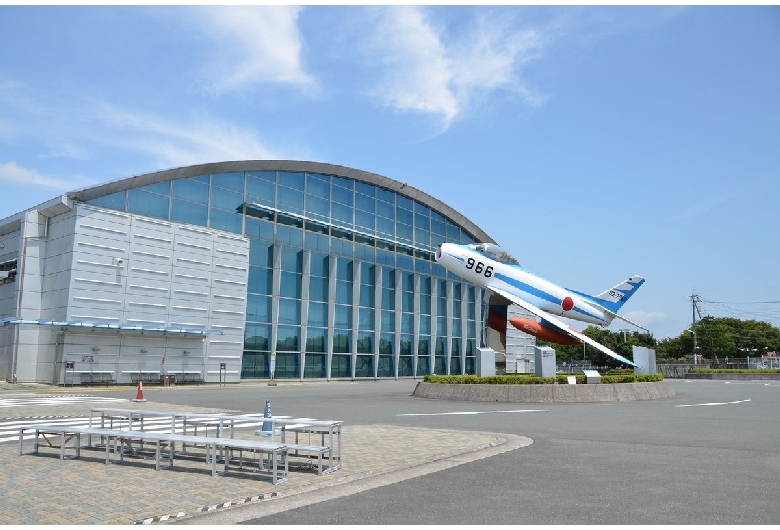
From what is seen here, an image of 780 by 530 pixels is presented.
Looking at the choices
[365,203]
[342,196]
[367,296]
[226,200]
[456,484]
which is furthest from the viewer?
[365,203]

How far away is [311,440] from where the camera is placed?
11.3 metres

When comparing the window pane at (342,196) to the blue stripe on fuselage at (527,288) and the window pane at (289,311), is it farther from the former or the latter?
the blue stripe on fuselage at (527,288)

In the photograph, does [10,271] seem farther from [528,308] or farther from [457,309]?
[457,309]

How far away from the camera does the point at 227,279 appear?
4062cm

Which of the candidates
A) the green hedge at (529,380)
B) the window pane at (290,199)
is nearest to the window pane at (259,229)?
the window pane at (290,199)

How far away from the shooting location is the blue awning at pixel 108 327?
104ft

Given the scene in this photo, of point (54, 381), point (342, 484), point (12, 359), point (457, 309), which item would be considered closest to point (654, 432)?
point (342, 484)

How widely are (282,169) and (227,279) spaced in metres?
9.83

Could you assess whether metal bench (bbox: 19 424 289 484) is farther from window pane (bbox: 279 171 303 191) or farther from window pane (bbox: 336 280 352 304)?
window pane (bbox: 336 280 352 304)

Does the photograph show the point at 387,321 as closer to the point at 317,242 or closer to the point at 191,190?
the point at 317,242

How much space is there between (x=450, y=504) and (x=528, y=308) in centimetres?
2304

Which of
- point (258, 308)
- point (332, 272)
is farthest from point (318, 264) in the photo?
point (258, 308)

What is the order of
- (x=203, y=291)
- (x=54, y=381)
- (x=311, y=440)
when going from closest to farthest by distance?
(x=311, y=440)
(x=54, y=381)
(x=203, y=291)

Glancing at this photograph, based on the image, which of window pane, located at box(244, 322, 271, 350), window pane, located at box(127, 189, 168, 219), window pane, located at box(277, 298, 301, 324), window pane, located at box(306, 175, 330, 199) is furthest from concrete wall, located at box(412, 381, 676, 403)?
window pane, located at box(306, 175, 330, 199)
